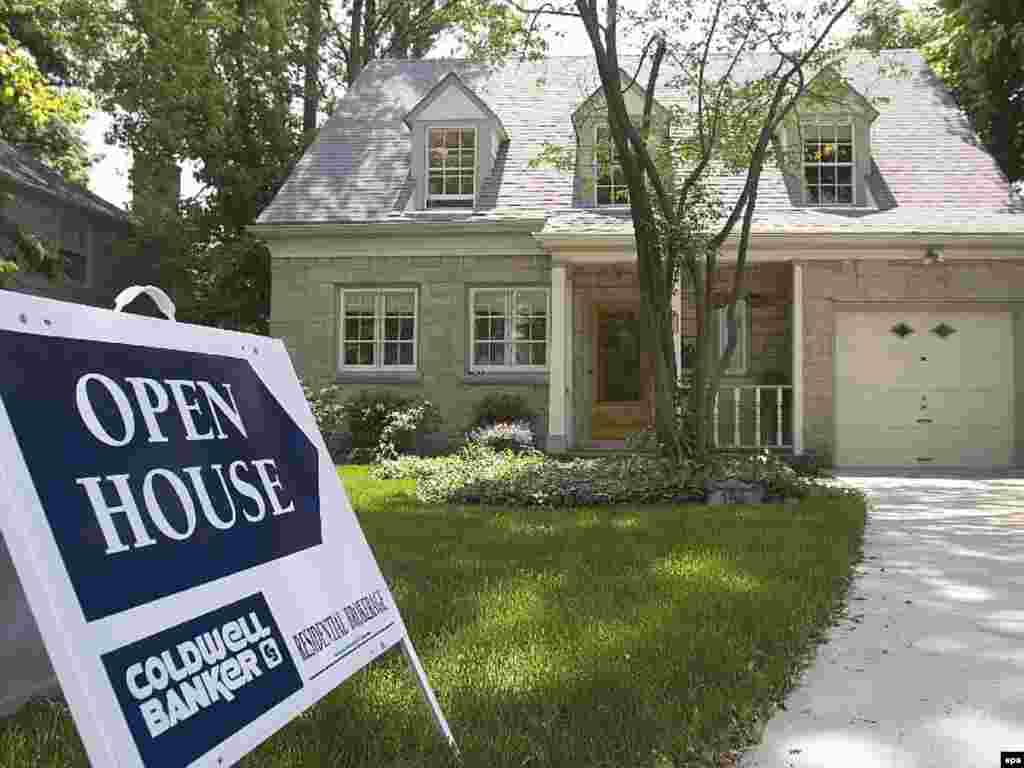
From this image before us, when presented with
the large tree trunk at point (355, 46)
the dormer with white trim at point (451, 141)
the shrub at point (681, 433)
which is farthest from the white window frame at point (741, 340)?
the large tree trunk at point (355, 46)

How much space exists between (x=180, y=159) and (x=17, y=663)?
19.4 metres

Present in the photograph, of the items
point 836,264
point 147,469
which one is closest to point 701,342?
point 836,264

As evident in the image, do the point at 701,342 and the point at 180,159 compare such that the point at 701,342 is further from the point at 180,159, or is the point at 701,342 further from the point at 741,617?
the point at 180,159

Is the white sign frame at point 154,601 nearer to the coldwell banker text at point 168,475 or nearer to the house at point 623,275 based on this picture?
the coldwell banker text at point 168,475

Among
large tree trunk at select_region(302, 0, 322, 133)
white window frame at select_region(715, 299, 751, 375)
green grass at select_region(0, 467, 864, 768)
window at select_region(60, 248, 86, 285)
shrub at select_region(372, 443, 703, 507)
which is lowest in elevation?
green grass at select_region(0, 467, 864, 768)

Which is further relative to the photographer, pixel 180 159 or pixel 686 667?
pixel 180 159

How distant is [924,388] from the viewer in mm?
12539

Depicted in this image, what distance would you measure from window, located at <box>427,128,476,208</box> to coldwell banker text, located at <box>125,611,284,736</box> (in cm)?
1293

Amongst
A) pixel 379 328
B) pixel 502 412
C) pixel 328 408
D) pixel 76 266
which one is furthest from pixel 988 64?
pixel 76 266

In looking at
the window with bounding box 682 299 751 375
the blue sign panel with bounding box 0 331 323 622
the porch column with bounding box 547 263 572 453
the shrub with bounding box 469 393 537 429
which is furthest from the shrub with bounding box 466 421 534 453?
the blue sign panel with bounding box 0 331 323 622

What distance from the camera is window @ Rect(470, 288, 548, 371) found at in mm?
13922

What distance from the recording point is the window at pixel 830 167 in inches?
543

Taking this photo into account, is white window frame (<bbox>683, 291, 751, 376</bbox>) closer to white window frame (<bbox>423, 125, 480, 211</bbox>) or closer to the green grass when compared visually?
white window frame (<bbox>423, 125, 480, 211</bbox>)

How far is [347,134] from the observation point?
15.8 metres
